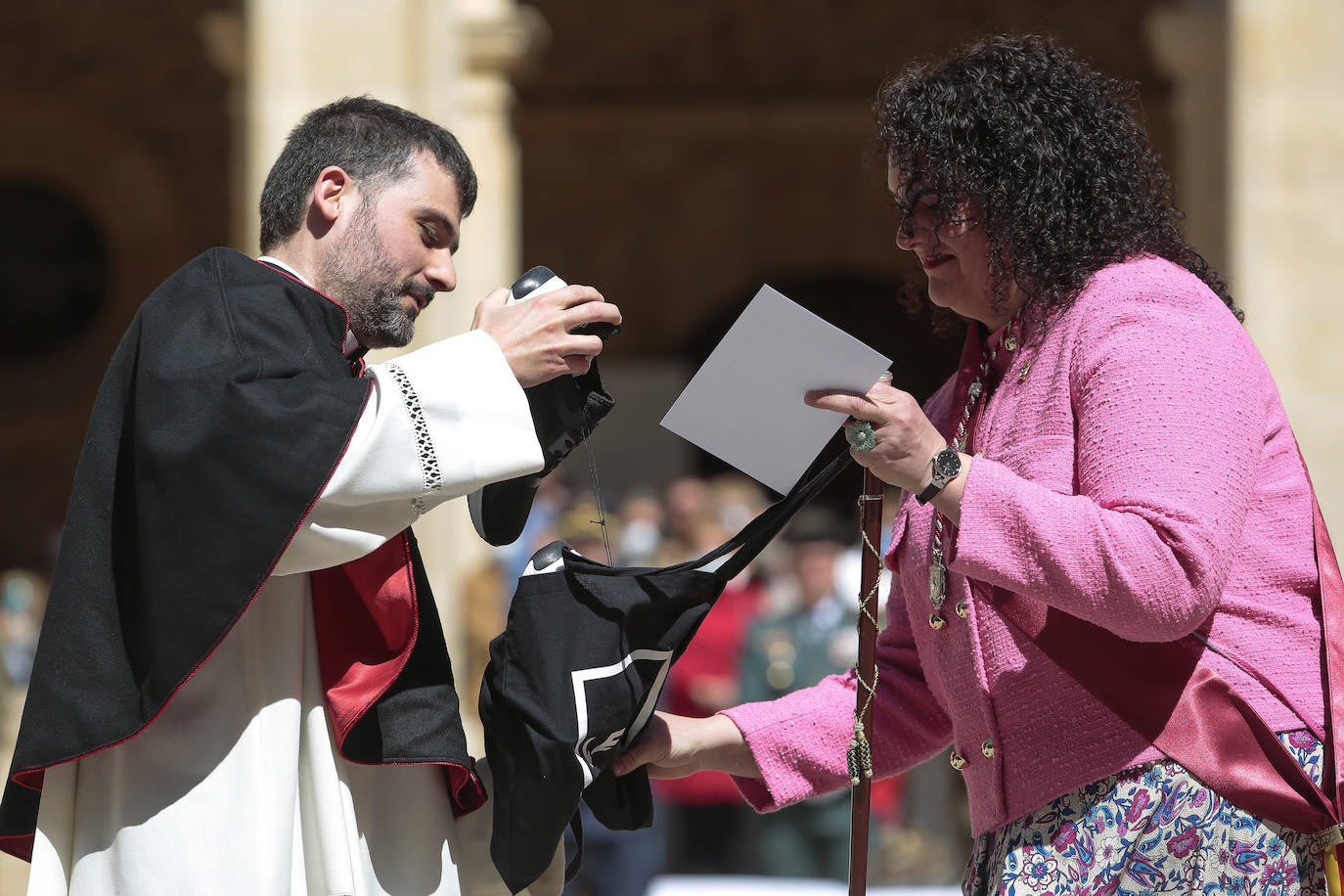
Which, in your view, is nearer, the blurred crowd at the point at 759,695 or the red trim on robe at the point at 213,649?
the red trim on robe at the point at 213,649

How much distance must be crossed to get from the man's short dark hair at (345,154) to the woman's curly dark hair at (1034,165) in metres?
0.72

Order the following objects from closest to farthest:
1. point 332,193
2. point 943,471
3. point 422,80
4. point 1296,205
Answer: point 943,471
point 332,193
point 1296,205
point 422,80

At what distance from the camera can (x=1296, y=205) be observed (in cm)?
725

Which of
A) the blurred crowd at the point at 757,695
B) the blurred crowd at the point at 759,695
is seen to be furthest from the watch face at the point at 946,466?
the blurred crowd at the point at 759,695

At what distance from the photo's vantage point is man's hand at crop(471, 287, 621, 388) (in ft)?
7.85

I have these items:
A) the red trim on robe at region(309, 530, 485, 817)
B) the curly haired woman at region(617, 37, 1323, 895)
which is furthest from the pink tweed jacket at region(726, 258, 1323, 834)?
the red trim on robe at region(309, 530, 485, 817)

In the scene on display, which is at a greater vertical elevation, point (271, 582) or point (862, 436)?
point (862, 436)

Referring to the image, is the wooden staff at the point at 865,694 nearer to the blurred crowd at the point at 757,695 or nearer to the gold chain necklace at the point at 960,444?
the gold chain necklace at the point at 960,444

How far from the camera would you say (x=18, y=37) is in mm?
13625

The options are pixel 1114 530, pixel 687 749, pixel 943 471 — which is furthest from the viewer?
pixel 687 749

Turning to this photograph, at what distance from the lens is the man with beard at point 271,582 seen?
222 cm

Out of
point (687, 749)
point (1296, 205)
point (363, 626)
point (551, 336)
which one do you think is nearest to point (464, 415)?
point (551, 336)

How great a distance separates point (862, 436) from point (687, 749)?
0.75 meters

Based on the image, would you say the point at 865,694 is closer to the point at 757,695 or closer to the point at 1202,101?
the point at 757,695
